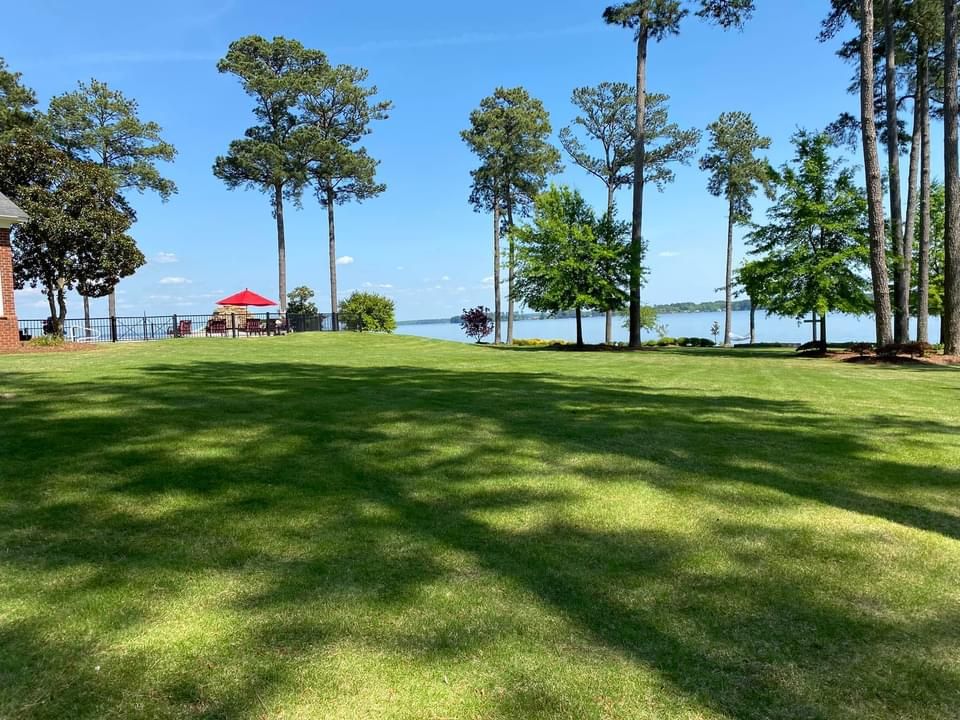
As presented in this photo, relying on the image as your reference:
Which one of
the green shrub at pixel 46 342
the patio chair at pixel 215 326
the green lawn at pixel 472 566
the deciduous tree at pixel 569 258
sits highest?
the deciduous tree at pixel 569 258

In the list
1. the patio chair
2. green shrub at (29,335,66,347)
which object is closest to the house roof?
green shrub at (29,335,66,347)

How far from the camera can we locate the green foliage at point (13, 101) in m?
28.5

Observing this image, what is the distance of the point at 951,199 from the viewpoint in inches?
580

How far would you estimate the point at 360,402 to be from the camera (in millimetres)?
7309

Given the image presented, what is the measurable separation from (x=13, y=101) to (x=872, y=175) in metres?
38.8

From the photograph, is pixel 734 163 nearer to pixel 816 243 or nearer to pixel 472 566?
pixel 816 243

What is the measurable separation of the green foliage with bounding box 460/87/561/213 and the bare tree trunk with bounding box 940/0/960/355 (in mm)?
22615

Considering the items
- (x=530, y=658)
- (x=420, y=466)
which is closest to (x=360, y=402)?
(x=420, y=466)

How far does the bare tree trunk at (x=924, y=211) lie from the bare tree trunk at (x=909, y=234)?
0.76 feet

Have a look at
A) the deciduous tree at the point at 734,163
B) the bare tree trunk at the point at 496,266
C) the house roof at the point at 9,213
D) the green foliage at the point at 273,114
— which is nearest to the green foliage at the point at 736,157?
the deciduous tree at the point at 734,163

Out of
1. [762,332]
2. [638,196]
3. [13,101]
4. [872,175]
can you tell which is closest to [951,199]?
[872,175]

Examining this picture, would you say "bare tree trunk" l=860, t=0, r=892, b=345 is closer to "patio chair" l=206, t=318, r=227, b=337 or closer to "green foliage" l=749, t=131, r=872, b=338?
"green foliage" l=749, t=131, r=872, b=338

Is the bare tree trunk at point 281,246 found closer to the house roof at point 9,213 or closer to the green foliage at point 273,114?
the green foliage at point 273,114

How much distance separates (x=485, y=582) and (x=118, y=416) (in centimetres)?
496
